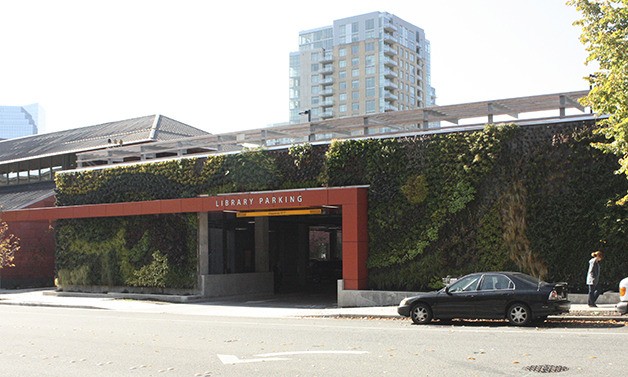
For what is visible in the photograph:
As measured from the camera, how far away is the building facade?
132 metres

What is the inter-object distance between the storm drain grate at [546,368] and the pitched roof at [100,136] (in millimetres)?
32912

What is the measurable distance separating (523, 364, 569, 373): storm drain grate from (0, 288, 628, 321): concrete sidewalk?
7.38 meters

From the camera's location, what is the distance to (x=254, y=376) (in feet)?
35.1

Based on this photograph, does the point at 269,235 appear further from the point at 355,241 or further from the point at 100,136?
the point at 100,136

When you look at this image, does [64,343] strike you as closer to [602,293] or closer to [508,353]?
[508,353]

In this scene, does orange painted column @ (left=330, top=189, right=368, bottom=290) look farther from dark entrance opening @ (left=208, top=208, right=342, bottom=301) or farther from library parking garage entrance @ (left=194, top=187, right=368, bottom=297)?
dark entrance opening @ (left=208, top=208, right=342, bottom=301)

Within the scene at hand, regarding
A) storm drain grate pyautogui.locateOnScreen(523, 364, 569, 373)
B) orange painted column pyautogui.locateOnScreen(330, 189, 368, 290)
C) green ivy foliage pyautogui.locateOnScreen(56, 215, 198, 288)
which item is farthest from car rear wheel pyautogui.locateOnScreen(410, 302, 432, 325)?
green ivy foliage pyautogui.locateOnScreen(56, 215, 198, 288)

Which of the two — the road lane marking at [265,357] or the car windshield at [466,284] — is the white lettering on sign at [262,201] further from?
the road lane marking at [265,357]

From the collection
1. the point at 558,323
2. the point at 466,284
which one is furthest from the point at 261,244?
the point at 558,323

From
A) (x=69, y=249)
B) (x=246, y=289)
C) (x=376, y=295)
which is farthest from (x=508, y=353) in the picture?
(x=69, y=249)

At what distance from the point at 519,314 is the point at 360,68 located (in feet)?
395

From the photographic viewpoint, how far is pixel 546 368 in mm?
10414

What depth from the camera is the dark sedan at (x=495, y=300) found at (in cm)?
1667

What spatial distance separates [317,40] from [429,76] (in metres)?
24.9
